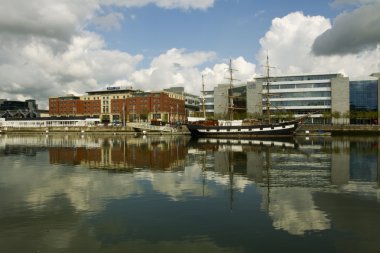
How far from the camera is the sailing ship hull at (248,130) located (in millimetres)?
94812

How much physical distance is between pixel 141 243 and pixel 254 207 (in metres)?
7.43

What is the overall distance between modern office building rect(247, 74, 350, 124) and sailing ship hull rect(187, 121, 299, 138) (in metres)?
42.7

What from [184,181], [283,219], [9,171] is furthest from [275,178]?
[9,171]

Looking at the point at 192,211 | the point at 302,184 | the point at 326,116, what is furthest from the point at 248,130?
the point at 192,211

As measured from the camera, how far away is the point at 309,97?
148250mm

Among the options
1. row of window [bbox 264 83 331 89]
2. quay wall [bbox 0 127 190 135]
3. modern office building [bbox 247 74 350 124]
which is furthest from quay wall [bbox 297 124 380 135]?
quay wall [bbox 0 127 190 135]

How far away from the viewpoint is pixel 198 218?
656 inches

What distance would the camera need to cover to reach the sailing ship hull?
94.8 m

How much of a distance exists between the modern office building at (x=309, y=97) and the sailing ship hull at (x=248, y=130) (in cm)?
4268

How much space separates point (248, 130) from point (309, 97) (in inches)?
2476

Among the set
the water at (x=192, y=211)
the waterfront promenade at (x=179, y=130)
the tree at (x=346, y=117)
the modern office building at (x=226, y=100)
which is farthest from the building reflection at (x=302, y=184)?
the modern office building at (x=226, y=100)

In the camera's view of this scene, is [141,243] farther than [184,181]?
No

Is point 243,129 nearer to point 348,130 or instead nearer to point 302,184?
point 348,130

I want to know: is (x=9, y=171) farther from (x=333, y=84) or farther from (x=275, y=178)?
(x=333, y=84)
